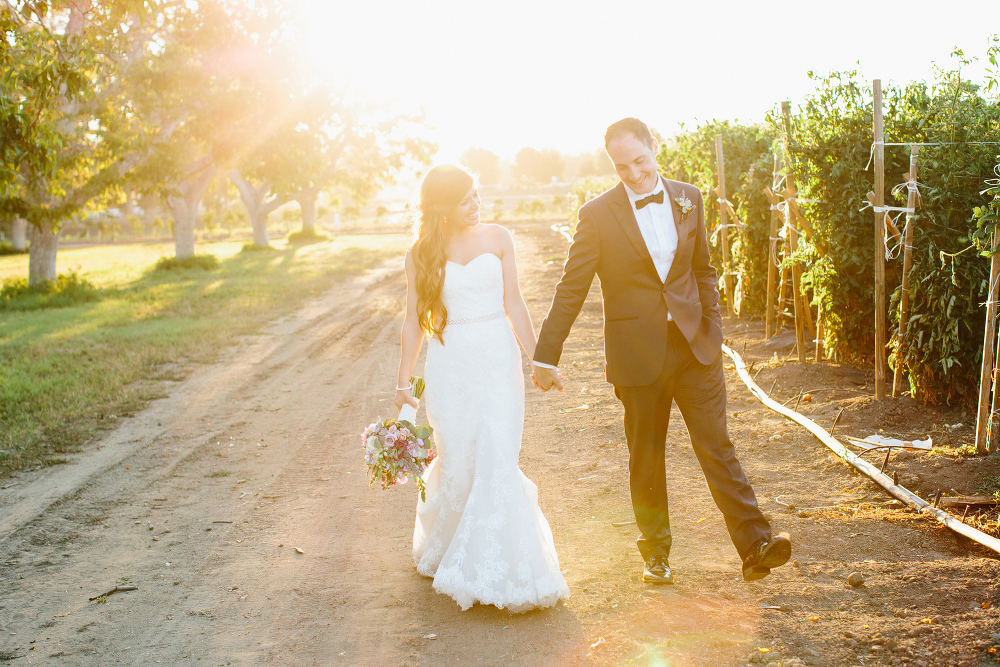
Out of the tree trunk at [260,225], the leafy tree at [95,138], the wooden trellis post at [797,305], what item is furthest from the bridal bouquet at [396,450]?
the tree trunk at [260,225]

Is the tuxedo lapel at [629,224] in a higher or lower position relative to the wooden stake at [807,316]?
higher

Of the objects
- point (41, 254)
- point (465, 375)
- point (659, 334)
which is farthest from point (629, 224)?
point (41, 254)

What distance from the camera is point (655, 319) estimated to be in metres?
3.88

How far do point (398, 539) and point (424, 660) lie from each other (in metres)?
1.49

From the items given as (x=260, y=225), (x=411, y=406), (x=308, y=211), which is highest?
(x=308, y=211)

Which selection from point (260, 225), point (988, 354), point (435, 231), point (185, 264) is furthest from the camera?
point (260, 225)

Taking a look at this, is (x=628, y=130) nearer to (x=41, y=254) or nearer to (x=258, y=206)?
(x=41, y=254)

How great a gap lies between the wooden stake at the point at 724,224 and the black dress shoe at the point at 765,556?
26.4 feet

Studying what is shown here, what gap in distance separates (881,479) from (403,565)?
10.3 feet

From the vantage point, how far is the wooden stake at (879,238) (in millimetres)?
6562

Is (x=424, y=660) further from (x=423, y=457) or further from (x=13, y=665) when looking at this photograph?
(x=13, y=665)

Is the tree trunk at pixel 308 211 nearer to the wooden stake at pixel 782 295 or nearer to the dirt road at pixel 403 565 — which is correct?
the wooden stake at pixel 782 295

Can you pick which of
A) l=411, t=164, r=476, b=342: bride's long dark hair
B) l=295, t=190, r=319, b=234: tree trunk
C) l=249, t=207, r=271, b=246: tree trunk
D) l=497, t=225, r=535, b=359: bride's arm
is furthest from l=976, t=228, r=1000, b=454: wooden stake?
l=295, t=190, r=319, b=234: tree trunk

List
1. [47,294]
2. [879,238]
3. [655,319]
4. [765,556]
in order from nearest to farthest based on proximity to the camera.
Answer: [765,556]
[655,319]
[879,238]
[47,294]
